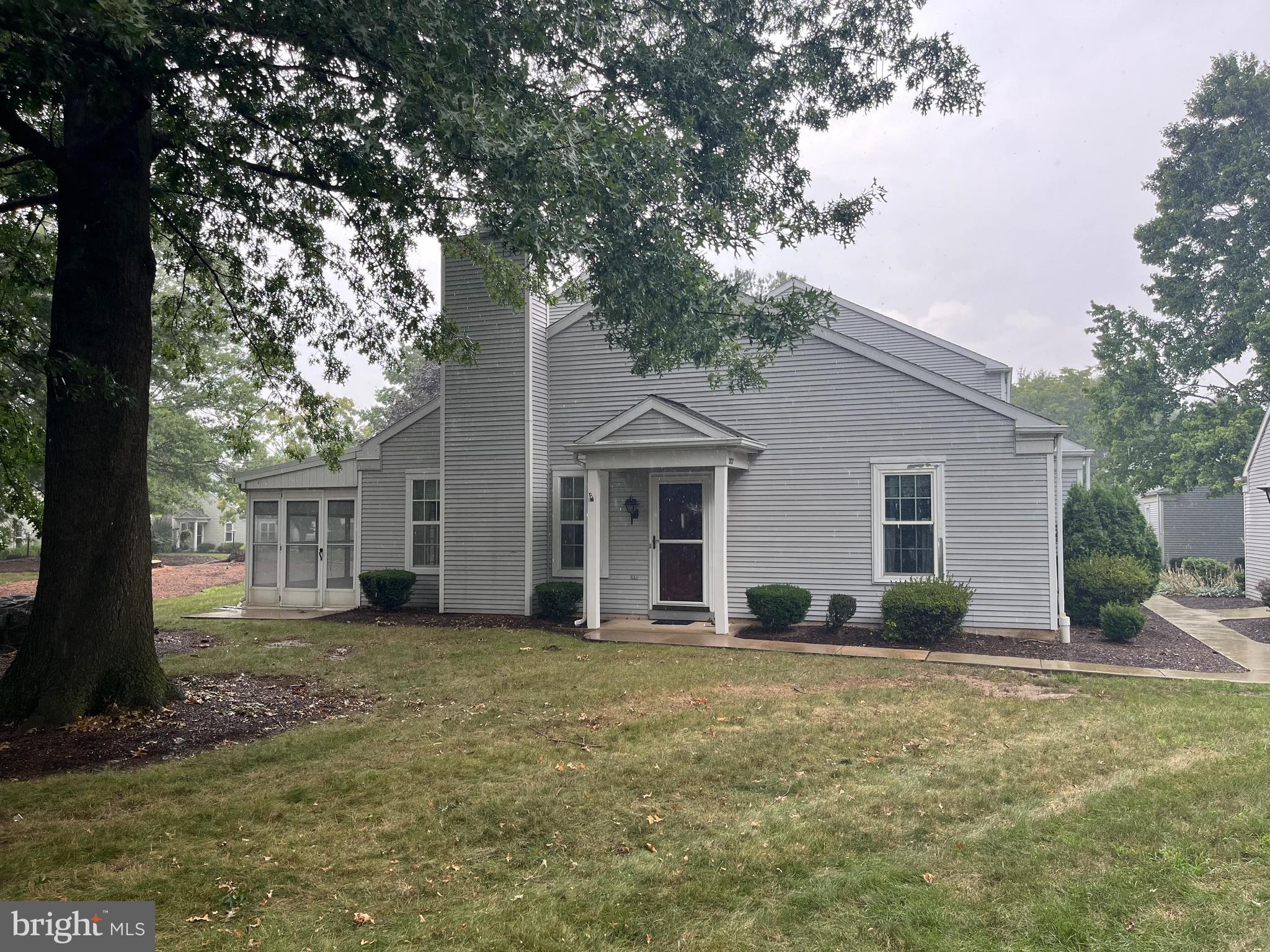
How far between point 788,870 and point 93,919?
3.20 meters

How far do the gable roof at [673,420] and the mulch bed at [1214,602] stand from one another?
38.1ft

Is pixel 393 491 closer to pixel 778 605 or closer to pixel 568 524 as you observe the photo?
pixel 568 524

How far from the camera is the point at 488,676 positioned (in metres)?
8.79

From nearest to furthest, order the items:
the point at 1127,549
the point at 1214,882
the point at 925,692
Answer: the point at 1214,882
the point at 925,692
the point at 1127,549

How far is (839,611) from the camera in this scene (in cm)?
1155

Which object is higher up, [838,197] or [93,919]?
[838,197]

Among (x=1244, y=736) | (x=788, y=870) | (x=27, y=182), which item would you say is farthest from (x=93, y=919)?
(x=27, y=182)

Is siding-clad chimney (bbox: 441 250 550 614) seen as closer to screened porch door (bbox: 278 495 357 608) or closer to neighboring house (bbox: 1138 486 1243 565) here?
screened porch door (bbox: 278 495 357 608)

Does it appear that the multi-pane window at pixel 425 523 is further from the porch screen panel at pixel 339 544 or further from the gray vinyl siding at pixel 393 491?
the porch screen panel at pixel 339 544

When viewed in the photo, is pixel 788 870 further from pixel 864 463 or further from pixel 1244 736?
pixel 864 463

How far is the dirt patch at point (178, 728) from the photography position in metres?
5.79

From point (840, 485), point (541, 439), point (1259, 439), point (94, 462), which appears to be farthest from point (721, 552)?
point (1259, 439)

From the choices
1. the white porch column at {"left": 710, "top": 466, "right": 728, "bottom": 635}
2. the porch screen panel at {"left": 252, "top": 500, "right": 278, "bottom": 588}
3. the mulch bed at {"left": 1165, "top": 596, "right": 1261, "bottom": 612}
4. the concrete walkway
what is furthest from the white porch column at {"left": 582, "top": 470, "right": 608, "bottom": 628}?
the mulch bed at {"left": 1165, "top": 596, "right": 1261, "bottom": 612}

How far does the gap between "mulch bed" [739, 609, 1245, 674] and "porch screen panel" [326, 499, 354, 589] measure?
820 cm
